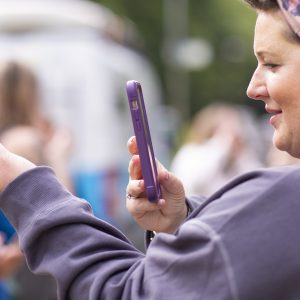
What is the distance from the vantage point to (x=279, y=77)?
203 centimetres

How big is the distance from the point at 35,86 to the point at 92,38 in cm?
650

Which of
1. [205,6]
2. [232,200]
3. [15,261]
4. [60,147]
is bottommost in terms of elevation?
[205,6]

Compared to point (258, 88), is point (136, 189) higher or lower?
lower

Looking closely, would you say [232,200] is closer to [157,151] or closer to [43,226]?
[43,226]

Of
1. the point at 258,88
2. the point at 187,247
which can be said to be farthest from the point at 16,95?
the point at 187,247

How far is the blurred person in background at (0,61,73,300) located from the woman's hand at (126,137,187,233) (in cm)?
211

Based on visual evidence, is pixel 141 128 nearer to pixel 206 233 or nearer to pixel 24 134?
pixel 206 233

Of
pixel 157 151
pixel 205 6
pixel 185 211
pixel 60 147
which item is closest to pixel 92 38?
pixel 157 151

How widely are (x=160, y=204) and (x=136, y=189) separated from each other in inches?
2.6

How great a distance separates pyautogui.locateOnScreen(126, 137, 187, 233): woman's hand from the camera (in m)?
2.26

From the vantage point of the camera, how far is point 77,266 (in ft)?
6.45

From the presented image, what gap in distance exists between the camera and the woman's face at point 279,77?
6.60ft

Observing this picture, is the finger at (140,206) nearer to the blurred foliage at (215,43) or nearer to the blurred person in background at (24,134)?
the blurred person in background at (24,134)

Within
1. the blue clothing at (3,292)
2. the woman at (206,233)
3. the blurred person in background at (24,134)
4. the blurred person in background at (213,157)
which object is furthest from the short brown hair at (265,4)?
the blurred person in background at (213,157)
